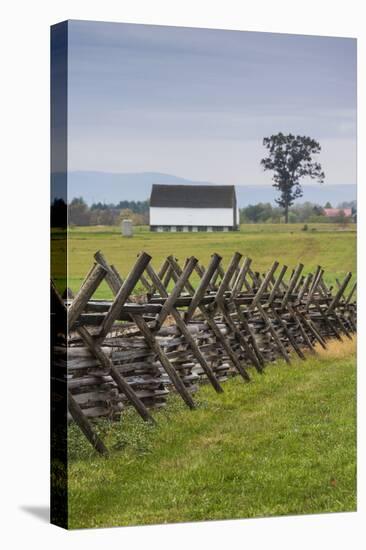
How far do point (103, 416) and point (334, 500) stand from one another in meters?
2.57

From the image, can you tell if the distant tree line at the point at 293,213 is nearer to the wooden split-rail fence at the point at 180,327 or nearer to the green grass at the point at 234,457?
the wooden split-rail fence at the point at 180,327

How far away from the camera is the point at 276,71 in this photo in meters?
14.7

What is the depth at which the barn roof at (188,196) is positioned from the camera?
13789mm

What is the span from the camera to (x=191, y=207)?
547 inches

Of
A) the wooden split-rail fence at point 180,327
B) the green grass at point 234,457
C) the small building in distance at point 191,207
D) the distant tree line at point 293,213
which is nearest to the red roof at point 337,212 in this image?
the distant tree line at point 293,213

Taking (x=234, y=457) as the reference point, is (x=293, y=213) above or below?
Result: above

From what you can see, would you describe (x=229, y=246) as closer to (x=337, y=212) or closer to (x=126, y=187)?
(x=337, y=212)

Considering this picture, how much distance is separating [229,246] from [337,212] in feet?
4.01

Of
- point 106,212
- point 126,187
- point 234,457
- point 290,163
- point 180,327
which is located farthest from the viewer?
point 180,327

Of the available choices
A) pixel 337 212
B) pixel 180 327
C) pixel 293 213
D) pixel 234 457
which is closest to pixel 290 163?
pixel 293 213

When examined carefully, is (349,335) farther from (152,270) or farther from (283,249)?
(152,270)

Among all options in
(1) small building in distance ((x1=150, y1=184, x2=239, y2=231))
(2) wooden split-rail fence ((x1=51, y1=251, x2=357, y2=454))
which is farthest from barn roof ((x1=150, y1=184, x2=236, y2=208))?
(2) wooden split-rail fence ((x1=51, y1=251, x2=357, y2=454))

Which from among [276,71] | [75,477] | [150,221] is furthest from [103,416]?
[276,71]

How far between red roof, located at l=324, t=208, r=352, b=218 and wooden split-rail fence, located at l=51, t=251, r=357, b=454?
62 cm
